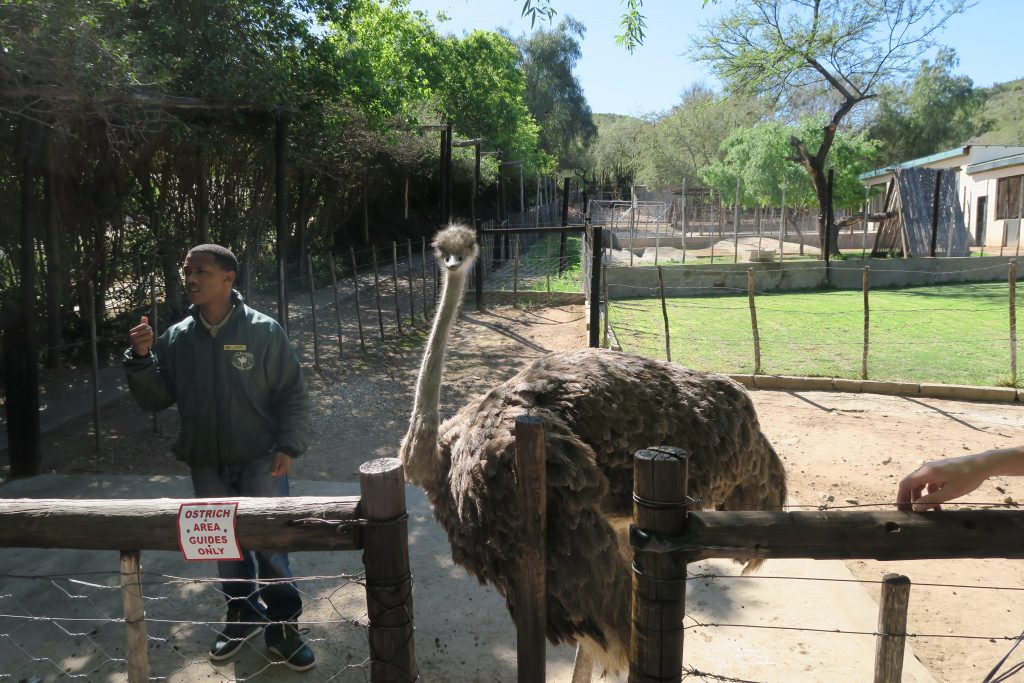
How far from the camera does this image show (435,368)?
9.78 feet

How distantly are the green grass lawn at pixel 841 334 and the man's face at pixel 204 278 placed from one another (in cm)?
642

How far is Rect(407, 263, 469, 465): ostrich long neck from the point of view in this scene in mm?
2701

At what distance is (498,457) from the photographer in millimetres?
2256

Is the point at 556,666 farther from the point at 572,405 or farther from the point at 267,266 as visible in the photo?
the point at 267,266

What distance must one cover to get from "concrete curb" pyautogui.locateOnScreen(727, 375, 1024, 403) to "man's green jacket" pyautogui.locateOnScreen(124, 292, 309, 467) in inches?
228

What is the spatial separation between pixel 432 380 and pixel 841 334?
8.98 meters

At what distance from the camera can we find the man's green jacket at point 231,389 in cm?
282

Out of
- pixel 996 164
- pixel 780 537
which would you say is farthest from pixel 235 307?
pixel 996 164

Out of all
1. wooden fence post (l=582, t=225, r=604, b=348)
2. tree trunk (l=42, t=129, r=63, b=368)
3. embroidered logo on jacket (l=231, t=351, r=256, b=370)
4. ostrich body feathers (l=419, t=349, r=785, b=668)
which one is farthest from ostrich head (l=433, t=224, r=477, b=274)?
wooden fence post (l=582, t=225, r=604, b=348)

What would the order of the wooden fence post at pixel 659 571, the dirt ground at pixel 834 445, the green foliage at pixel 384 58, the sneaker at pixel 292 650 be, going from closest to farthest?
1. the wooden fence post at pixel 659 571
2. the sneaker at pixel 292 650
3. the dirt ground at pixel 834 445
4. the green foliage at pixel 384 58

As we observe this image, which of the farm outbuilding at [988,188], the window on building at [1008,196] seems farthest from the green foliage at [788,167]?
the window on building at [1008,196]

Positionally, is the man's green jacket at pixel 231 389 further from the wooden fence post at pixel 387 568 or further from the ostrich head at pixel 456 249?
the wooden fence post at pixel 387 568

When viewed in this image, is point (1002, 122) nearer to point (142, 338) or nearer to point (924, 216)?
point (924, 216)

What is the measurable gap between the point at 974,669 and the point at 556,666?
1.71 meters
